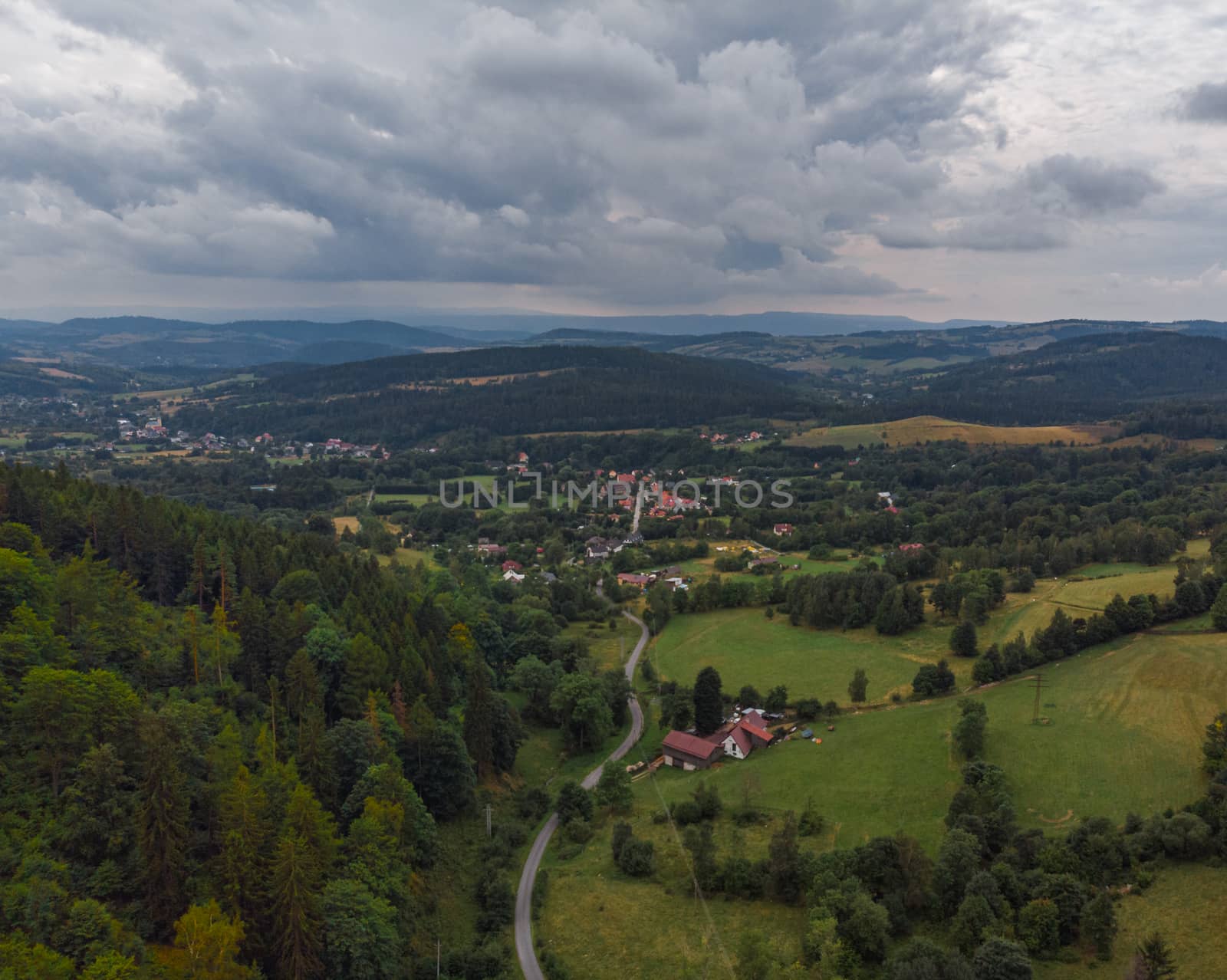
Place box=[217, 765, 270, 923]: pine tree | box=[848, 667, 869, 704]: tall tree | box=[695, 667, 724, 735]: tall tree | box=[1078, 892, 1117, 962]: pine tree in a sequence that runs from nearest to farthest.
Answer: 1. box=[217, 765, 270, 923]: pine tree
2. box=[1078, 892, 1117, 962]: pine tree
3. box=[695, 667, 724, 735]: tall tree
4. box=[848, 667, 869, 704]: tall tree

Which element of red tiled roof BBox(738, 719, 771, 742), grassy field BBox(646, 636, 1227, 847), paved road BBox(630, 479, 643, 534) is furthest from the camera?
paved road BBox(630, 479, 643, 534)

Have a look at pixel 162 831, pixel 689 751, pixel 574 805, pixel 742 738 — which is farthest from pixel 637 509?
pixel 162 831

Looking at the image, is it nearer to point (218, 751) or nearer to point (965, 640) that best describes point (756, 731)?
point (965, 640)

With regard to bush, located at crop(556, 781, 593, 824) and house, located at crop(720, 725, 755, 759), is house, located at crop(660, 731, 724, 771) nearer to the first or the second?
house, located at crop(720, 725, 755, 759)

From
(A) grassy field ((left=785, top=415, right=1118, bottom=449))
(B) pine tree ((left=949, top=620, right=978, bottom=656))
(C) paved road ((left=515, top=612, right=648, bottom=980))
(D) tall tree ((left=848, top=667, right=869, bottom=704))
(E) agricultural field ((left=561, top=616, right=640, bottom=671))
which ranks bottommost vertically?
(E) agricultural field ((left=561, top=616, right=640, bottom=671))

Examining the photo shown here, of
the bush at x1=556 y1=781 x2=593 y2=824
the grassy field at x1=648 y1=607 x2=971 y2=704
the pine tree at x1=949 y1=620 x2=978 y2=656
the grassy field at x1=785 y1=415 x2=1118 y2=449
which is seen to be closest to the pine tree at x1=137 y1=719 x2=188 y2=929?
the bush at x1=556 y1=781 x2=593 y2=824

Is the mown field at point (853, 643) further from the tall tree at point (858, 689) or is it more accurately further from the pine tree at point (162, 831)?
the pine tree at point (162, 831)
